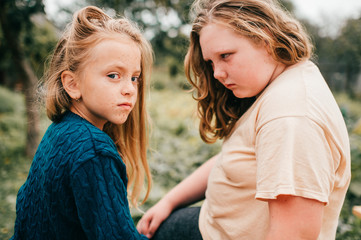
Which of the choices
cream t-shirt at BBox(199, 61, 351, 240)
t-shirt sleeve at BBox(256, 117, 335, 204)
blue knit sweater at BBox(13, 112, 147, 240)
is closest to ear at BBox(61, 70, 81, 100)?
blue knit sweater at BBox(13, 112, 147, 240)

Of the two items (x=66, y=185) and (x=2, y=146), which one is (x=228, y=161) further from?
(x=2, y=146)

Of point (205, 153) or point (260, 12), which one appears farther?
point (205, 153)

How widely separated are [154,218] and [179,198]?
201 millimetres

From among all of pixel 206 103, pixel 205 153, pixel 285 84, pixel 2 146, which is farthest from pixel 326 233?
pixel 2 146

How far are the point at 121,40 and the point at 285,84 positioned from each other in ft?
2.38

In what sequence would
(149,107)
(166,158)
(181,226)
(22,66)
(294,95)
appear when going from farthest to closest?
1. (22,66)
2. (166,158)
3. (149,107)
4. (181,226)
5. (294,95)

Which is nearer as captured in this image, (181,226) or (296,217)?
(296,217)

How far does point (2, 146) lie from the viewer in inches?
228

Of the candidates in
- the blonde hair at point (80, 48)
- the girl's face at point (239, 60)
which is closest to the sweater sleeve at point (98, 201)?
the blonde hair at point (80, 48)

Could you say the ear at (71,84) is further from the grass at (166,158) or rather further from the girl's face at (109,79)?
the grass at (166,158)

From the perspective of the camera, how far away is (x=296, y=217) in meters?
0.99

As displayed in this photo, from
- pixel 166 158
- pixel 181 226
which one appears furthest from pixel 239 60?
pixel 166 158

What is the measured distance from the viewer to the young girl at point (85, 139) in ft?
3.52

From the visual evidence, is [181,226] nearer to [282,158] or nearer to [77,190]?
[77,190]
